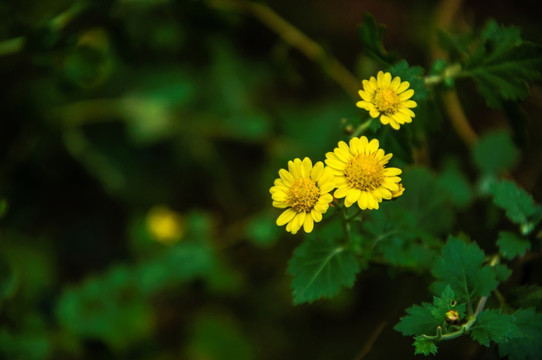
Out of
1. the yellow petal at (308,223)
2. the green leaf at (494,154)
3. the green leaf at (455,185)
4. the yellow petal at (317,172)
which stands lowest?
the green leaf at (455,185)

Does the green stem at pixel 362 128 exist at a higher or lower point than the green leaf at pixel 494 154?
higher

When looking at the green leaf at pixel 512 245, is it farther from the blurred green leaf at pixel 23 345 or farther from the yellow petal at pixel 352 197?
the blurred green leaf at pixel 23 345

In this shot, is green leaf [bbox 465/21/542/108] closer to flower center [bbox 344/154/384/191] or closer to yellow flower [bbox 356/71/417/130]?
yellow flower [bbox 356/71/417/130]

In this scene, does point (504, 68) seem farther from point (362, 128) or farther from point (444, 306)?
point (444, 306)

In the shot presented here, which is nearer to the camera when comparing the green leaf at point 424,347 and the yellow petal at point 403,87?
the green leaf at point 424,347

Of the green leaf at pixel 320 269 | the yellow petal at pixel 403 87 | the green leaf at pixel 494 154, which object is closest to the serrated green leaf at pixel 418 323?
the green leaf at pixel 320 269

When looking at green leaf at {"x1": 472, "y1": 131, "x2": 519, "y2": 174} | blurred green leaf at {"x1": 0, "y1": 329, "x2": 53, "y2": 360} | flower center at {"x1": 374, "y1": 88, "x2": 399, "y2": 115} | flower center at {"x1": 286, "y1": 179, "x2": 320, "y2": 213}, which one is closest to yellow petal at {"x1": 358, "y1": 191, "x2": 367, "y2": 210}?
flower center at {"x1": 286, "y1": 179, "x2": 320, "y2": 213}
